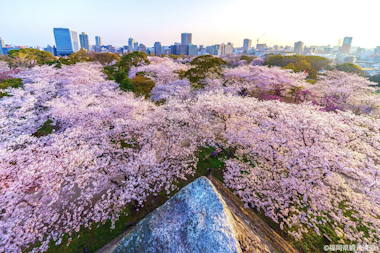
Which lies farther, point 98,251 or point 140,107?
point 140,107

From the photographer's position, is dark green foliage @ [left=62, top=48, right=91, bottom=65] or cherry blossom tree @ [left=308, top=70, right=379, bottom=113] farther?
dark green foliage @ [left=62, top=48, right=91, bottom=65]

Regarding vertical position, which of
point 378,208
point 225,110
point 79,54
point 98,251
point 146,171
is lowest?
point 98,251

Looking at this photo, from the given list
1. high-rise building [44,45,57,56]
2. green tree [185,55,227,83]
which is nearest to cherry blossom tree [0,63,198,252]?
green tree [185,55,227,83]

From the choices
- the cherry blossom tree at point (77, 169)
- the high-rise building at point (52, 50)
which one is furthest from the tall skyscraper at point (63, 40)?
the cherry blossom tree at point (77, 169)

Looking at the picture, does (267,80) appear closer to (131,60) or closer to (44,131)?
(131,60)

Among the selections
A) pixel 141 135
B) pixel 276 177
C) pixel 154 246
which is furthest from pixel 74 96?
pixel 276 177

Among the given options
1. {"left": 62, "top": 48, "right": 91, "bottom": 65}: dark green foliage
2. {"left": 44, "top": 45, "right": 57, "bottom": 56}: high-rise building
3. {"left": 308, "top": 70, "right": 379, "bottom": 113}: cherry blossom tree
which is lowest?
{"left": 308, "top": 70, "right": 379, "bottom": 113}: cherry blossom tree

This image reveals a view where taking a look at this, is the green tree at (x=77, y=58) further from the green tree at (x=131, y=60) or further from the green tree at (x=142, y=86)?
the green tree at (x=142, y=86)

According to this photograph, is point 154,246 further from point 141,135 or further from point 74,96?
point 74,96

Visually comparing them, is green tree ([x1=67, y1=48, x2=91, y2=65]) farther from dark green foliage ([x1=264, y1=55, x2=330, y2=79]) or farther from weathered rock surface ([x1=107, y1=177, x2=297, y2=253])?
dark green foliage ([x1=264, y1=55, x2=330, y2=79])
